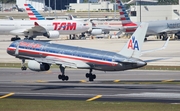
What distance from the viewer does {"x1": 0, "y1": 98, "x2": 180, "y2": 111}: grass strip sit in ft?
123

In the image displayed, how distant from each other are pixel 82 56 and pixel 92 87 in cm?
468

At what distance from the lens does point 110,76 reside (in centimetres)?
6150

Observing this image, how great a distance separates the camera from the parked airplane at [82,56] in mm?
49562

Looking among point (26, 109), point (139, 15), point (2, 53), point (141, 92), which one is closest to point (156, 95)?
point (141, 92)

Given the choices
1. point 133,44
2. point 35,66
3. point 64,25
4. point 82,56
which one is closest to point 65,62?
point 82,56

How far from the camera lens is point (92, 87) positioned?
49875 millimetres

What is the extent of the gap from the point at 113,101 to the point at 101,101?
885 mm

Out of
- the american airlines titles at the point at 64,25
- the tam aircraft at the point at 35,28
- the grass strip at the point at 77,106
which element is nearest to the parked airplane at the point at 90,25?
the american airlines titles at the point at 64,25

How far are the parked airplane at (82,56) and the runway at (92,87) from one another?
180cm

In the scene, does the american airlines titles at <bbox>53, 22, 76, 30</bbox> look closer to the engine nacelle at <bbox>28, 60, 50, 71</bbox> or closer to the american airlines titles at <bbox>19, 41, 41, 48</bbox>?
the american airlines titles at <bbox>19, 41, 41, 48</bbox>

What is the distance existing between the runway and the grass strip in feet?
7.11

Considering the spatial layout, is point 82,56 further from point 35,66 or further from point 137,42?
point 137,42

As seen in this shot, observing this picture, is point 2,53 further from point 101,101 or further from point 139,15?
point 139,15

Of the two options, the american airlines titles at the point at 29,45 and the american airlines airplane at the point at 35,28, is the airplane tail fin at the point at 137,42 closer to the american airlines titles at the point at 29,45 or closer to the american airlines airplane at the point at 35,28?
the american airlines titles at the point at 29,45
